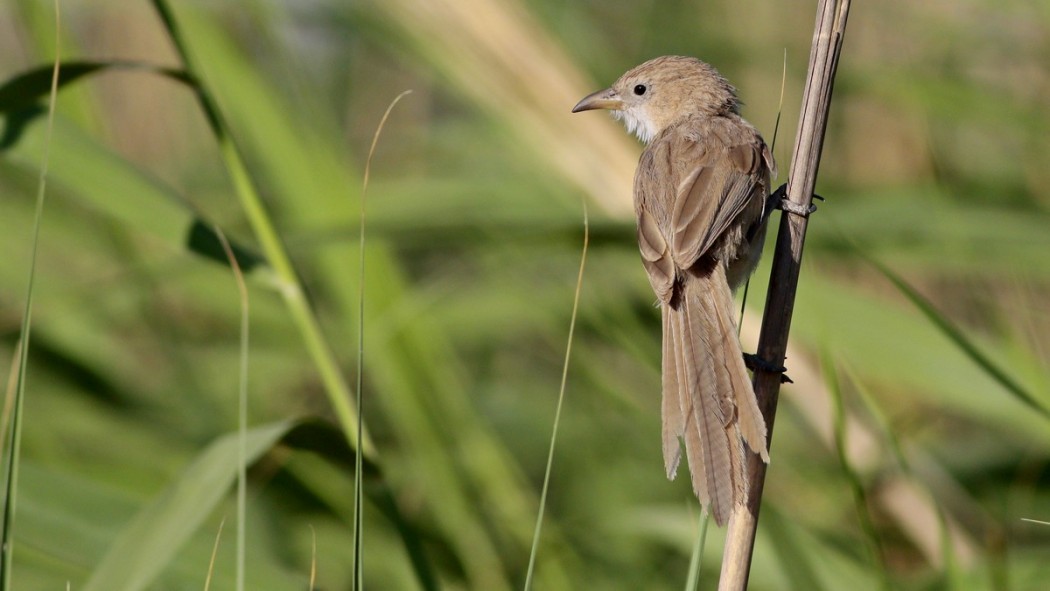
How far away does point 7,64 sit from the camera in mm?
6461

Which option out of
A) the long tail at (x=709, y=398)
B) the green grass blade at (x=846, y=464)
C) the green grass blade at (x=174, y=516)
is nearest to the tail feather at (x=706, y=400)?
the long tail at (x=709, y=398)

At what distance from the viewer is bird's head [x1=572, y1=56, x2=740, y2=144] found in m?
2.68

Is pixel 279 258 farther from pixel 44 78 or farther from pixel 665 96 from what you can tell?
pixel 665 96

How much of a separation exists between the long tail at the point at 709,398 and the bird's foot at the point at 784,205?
20cm

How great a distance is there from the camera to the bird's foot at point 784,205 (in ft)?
5.78

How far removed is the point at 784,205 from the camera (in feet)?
5.97

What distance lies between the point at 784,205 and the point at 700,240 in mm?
286

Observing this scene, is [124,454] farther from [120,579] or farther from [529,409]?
[120,579]

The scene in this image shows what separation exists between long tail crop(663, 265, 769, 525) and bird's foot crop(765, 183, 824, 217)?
7.7 inches

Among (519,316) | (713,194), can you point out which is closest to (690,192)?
(713,194)

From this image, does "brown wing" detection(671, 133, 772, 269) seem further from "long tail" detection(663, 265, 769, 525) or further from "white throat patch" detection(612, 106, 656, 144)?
"white throat patch" detection(612, 106, 656, 144)

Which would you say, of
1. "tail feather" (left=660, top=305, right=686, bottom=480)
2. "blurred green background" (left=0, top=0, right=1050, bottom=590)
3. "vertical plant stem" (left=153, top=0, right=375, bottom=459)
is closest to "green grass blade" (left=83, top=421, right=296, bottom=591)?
"blurred green background" (left=0, top=0, right=1050, bottom=590)

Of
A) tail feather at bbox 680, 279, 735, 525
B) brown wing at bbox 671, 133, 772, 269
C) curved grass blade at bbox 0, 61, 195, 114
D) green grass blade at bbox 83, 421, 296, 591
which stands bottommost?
green grass blade at bbox 83, 421, 296, 591

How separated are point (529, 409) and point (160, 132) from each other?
317 centimetres
